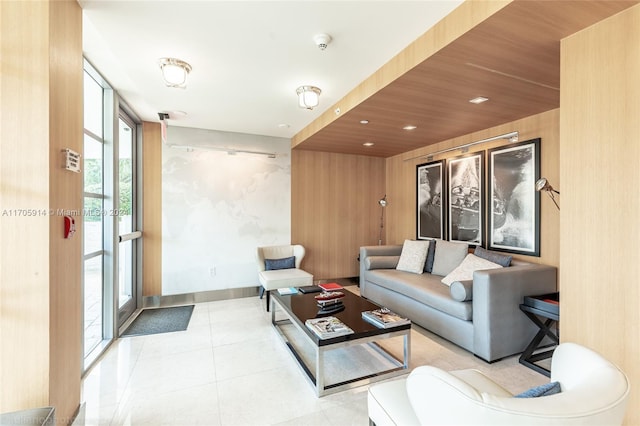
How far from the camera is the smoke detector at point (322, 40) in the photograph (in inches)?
78.8

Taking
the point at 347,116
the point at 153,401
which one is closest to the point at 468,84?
the point at 347,116

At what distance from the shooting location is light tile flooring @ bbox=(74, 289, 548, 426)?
191cm

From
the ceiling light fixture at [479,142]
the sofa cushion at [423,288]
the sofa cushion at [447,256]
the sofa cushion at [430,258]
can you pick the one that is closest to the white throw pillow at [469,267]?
the sofa cushion at [423,288]

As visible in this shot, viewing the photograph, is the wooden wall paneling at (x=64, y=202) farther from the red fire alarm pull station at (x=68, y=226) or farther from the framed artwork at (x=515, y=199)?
the framed artwork at (x=515, y=199)

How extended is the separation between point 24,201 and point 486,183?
424 centimetres

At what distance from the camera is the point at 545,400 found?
83cm

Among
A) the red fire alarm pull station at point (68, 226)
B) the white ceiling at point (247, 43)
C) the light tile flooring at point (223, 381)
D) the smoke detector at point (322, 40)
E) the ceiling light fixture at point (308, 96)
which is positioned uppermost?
the white ceiling at point (247, 43)

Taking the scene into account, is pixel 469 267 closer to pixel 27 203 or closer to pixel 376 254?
pixel 376 254

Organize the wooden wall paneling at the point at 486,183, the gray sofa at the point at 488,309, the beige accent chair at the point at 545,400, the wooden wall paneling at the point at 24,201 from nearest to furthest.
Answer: the beige accent chair at the point at 545,400, the wooden wall paneling at the point at 24,201, the gray sofa at the point at 488,309, the wooden wall paneling at the point at 486,183

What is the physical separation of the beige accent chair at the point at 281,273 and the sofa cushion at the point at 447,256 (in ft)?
5.76

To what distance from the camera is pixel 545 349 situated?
9.26 feet

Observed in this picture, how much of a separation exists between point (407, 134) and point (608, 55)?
2.43 metres

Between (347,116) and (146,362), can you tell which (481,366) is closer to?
(347,116)

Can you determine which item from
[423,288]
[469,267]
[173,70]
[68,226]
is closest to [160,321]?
[68,226]
